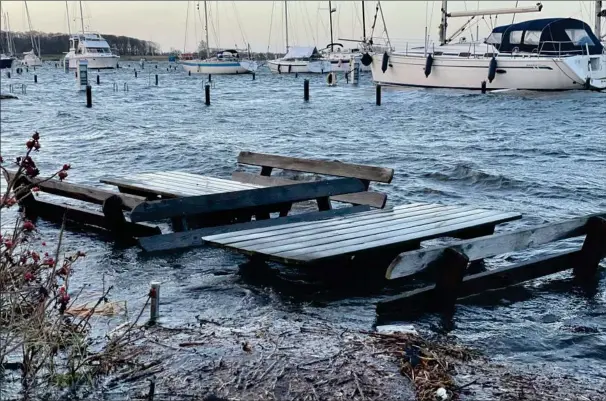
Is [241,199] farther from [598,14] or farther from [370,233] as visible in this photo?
[598,14]

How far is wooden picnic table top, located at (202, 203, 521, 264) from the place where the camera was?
6748mm

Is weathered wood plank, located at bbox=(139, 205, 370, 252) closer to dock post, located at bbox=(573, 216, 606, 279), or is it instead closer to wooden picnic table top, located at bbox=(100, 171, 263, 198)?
wooden picnic table top, located at bbox=(100, 171, 263, 198)

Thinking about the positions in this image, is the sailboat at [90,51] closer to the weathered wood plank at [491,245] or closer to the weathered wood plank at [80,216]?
the weathered wood plank at [80,216]

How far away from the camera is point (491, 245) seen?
6.64 meters

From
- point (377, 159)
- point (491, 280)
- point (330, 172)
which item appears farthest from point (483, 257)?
point (377, 159)

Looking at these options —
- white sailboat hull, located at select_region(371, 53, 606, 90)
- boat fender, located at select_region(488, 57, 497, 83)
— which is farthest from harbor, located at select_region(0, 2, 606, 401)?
white sailboat hull, located at select_region(371, 53, 606, 90)

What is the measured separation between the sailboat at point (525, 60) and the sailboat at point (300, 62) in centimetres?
3912

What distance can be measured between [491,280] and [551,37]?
41.7 m

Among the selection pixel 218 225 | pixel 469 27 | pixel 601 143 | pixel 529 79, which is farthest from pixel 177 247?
pixel 469 27

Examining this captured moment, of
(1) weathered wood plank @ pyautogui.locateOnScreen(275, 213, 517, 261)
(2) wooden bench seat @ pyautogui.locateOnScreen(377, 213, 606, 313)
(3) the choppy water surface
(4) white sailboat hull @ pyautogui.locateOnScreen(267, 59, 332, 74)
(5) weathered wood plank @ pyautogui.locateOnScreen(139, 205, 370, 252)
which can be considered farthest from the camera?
(4) white sailboat hull @ pyautogui.locateOnScreen(267, 59, 332, 74)

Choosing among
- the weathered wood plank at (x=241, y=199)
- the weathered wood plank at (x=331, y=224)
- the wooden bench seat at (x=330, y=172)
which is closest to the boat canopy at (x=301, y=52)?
the wooden bench seat at (x=330, y=172)

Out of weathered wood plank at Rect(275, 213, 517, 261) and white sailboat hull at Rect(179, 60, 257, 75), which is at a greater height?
weathered wood plank at Rect(275, 213, 517, 261)

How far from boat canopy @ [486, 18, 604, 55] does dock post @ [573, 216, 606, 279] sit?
1559 inches

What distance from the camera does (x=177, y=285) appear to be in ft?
23.3
